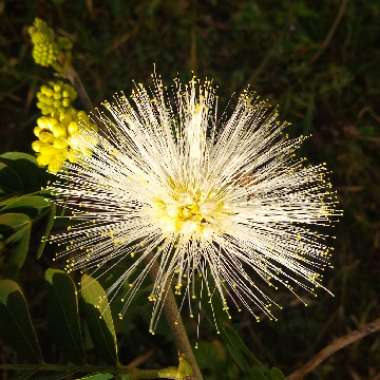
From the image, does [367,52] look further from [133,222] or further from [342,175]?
[133,222]

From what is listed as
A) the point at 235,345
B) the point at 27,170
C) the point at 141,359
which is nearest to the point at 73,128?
the point at 27,170

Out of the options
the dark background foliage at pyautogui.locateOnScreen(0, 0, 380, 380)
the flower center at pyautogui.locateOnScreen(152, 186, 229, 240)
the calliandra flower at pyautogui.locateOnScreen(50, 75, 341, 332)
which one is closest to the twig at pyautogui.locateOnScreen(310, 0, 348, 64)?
the dark background foliage at pyautogui.locateOnScreen(0, 0, 380, 380)

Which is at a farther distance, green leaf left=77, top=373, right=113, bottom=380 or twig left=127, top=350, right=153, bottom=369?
twig left=127, top=350, right=153, bottom=369

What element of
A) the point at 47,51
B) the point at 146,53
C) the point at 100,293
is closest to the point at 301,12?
the point at 146,53

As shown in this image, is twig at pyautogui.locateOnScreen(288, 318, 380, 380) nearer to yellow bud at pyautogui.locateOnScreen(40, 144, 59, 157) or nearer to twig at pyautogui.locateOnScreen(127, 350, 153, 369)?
twig at pyautogui.locateOnScreen(127, 350, 153, 369)

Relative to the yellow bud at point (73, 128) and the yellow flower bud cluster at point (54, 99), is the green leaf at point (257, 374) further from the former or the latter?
the yellow flower bud cluster at point (54, 99)

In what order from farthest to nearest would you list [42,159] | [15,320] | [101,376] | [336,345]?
1. [336,345]
2. [42,159]
3. [15,320]
4. [101,376]

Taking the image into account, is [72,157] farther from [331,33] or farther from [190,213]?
[331,33]
